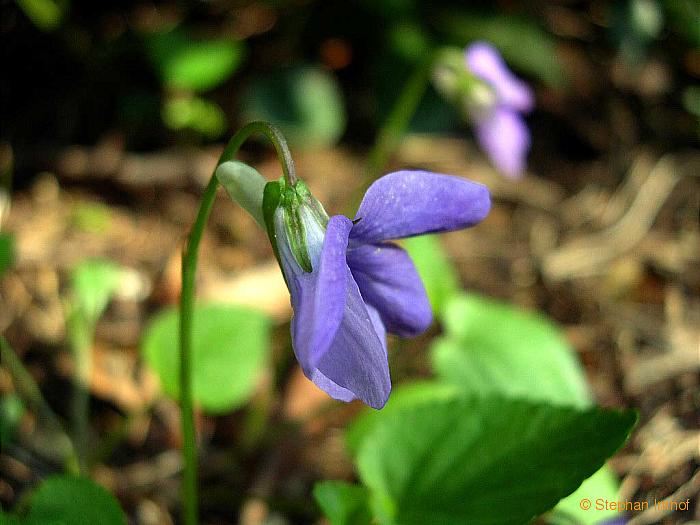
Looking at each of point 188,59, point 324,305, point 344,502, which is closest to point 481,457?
point 344,502

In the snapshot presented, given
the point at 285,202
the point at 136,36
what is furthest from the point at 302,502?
the point at 136,36

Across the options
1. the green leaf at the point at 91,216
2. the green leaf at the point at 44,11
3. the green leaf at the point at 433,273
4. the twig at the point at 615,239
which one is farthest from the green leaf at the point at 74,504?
the green leaf at the point at 44,11

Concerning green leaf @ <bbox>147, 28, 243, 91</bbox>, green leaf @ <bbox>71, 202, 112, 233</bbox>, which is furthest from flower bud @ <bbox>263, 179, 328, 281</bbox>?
green leaf @ <bbox>147, 28, 243, 91</bbox>

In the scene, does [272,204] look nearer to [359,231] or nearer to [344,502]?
[359,231]

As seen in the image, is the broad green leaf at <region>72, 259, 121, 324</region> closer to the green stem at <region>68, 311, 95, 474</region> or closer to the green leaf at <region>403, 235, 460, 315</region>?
the green stem at <region>68, 311, 95, 474</region>

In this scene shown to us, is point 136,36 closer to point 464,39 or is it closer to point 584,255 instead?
point 464,39
